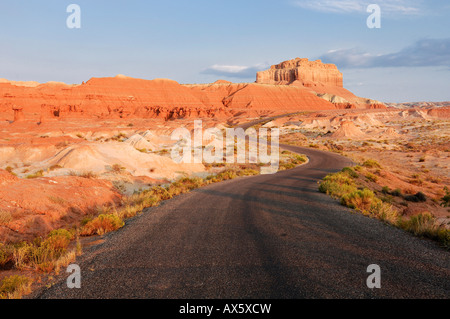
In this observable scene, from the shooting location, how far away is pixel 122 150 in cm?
2528

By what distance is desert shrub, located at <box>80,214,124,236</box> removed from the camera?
9.16m

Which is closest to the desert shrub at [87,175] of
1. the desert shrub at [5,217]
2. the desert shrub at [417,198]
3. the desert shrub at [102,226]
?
the desert shrub at [5,217]

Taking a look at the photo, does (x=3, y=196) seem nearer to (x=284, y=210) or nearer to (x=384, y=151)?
(x=284, y=210)

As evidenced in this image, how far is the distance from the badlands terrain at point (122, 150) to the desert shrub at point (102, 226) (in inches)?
71.4

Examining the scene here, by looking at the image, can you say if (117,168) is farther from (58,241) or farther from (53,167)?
(58,241)

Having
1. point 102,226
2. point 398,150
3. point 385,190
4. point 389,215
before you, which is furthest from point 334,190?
point 398,150

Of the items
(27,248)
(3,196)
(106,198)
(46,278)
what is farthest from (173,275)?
(106,198)

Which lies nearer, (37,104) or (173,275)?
(173,275)

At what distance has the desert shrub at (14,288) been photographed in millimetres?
4996

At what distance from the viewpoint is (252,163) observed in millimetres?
34281

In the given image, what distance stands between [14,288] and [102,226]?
13.3 ft

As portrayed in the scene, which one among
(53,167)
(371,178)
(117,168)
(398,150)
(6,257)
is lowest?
(371,178)

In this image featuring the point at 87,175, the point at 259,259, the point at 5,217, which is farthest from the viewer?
the point at 87,175

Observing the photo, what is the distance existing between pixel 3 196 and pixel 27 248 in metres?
5.17
